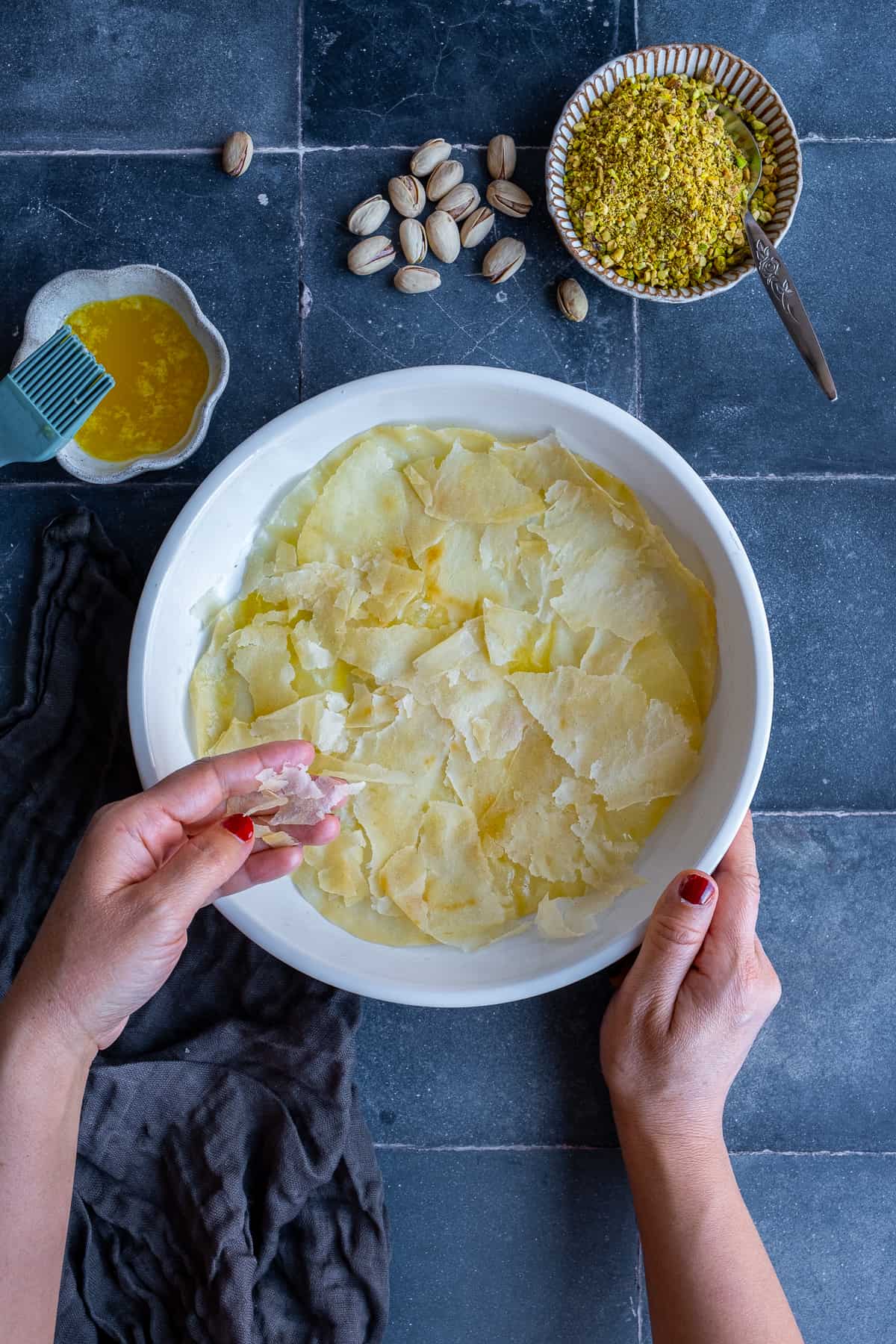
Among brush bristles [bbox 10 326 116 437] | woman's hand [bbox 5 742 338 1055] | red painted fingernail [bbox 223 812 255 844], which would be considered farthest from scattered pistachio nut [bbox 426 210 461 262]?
red painted fingernail [bbox 223 812 255 844]

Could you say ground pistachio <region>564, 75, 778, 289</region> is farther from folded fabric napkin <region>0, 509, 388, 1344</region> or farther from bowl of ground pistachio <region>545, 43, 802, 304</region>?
folded fabric napkin <region>0, 509, 388, 1344</region>

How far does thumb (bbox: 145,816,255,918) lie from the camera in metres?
1.11

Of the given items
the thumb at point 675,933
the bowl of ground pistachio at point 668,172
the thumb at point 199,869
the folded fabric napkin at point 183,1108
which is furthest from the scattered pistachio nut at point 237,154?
the thumb at point 675,933

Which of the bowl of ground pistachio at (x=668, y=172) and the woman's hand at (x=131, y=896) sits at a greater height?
the bowl of ground pistachio at (x=668, y=172)

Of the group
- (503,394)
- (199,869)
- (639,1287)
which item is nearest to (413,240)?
(503,394)

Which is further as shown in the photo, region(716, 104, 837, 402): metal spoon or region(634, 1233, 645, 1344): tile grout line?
region(634, 1233, 645, 1344): tile grout line

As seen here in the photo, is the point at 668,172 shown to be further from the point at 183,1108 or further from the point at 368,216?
the point at 183,1108

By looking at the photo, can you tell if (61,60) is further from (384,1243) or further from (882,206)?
(384,1243)

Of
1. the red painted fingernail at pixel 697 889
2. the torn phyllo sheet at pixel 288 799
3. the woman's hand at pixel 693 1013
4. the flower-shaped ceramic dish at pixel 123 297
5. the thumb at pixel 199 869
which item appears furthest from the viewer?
the flower-shaped ceramic dish at pixel 123 297

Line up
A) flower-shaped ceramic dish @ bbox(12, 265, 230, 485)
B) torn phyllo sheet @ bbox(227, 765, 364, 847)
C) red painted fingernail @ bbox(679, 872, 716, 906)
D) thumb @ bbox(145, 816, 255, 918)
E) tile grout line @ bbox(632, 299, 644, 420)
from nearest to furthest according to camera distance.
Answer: thumb @ bbox(145, 816, 255, 918) → torn phyllo sheet @ bbox(227, 765, 364, 847) → red painted fingernail @ bbox(679, 872, 716, 906) → flower-shaped ceramic dish @ bbox(12, 265, 230, 485) → tile grout line @ bbox(632, 299, 644, 420)

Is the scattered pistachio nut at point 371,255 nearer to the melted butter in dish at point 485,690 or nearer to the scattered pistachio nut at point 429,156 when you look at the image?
the scattered pistachio nut at point 429,156

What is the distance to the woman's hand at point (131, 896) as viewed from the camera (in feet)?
3.67

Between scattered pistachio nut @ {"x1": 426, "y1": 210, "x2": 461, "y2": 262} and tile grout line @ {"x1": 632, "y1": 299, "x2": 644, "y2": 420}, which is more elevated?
scattered pistachio nut @ {"x1": 426, "y1": 210, "x2": 461, "y2": 262}

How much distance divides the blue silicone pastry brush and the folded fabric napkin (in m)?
0.14
